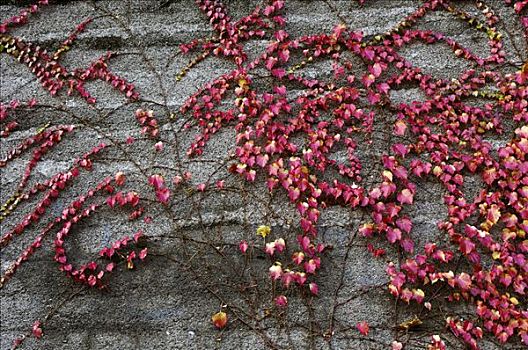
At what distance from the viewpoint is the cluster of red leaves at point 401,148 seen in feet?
9.02

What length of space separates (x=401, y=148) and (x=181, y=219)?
1207 mm

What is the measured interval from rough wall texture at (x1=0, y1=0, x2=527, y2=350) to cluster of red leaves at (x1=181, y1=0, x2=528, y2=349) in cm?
7

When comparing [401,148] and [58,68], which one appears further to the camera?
[58,68]

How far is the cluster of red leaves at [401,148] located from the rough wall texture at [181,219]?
7cm

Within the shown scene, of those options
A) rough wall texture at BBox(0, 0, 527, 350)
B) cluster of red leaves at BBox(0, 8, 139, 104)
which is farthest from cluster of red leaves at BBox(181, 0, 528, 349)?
cluster of red leaves at BBox(0, 8, 139, 104)

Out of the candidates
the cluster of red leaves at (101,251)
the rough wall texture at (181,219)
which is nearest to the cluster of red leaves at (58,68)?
the rough wall texture at (181,219)

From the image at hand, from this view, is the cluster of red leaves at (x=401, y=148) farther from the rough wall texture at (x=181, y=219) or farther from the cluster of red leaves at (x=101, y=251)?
the cluster of red leaves at (x=101, y=251)

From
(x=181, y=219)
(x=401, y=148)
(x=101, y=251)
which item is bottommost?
(x=101, y=251)

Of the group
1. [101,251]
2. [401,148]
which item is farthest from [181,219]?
[401,148]

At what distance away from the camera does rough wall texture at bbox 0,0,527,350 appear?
2760mm

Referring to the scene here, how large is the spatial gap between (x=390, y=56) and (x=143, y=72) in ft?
4.67

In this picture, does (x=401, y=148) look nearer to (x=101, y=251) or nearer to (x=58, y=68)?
(x=101, y=251)

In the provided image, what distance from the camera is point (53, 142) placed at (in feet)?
10.5

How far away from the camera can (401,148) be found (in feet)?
9.89
